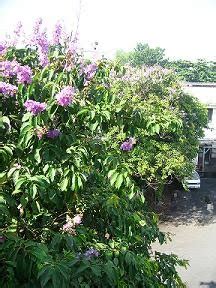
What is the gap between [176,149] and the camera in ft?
48.1

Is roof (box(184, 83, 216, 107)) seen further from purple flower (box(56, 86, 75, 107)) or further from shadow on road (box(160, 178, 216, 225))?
purple flower (box(56, 86, 75, 107))

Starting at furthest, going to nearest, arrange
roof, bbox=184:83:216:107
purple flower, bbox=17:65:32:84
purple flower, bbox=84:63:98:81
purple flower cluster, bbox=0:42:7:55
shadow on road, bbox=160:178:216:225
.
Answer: roof, bbox=184:83:216:107
shadow on road, bbox=160:178:216:225
purple flower, bbox=84:63:98:81
purple flower cluster, bbox=0:42:7:55
purple flower, bbox=17:65:32:84

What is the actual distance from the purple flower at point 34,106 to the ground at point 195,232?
9164mm

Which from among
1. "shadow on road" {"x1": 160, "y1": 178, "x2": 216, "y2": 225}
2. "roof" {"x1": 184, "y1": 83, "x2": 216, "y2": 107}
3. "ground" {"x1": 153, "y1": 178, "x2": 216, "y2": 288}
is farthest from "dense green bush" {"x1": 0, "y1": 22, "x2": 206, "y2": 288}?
"roof" {"x1": 184, "y1": 83, "x2": 216, "y2": 107}

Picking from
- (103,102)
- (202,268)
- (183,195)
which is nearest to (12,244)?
(103,102)

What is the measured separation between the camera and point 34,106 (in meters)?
2.96

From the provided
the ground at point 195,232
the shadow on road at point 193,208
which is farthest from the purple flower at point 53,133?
the shadow on road at point 193,208

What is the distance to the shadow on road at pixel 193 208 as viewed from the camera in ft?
54.1

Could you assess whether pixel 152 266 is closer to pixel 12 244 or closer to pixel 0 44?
pixel 12 244

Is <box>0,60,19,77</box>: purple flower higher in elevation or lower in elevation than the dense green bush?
higher

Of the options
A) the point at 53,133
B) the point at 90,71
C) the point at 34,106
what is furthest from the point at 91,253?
the point at 90,71

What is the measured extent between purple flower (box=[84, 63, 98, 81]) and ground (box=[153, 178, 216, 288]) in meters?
8.46

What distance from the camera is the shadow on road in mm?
16500

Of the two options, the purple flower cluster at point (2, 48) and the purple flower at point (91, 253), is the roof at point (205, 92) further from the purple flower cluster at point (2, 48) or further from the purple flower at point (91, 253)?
the purple flower at point (91, 253)
